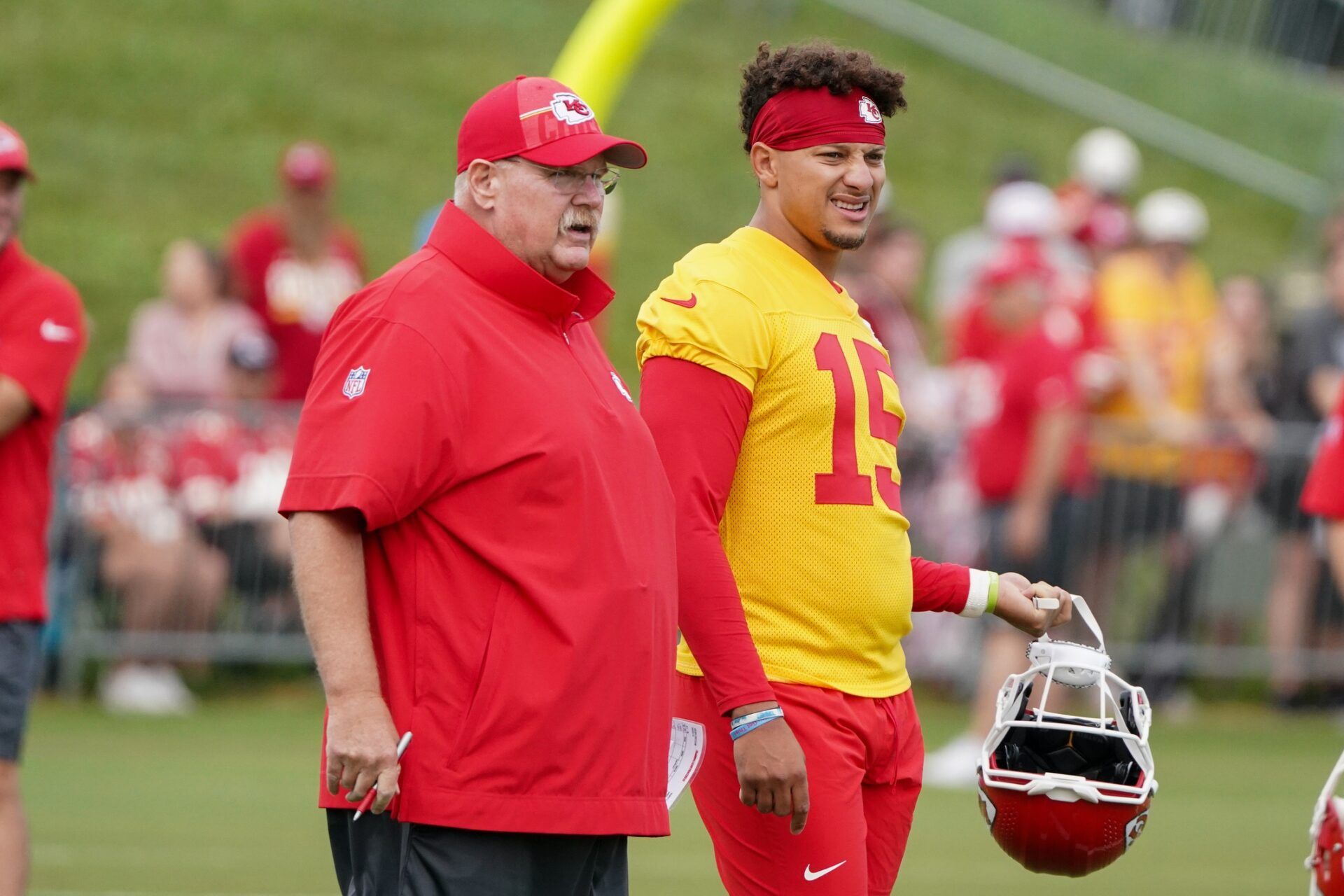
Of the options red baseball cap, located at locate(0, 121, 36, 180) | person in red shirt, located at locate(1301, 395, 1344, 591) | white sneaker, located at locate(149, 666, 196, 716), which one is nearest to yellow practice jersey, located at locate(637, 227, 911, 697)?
person in red shirt, located at locate(1301, 395, 1344, 591)

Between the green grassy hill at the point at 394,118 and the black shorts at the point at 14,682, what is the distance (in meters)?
12.7

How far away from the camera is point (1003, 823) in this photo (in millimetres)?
4496

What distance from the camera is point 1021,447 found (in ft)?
35.9

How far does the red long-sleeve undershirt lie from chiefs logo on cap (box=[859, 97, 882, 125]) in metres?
0.70

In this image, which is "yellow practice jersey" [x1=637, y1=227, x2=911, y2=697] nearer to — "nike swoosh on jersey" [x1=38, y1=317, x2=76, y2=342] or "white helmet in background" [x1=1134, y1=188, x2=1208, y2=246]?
"nike swoosh on jersey" [x1=38, y1=317, x2=76, y2=342]

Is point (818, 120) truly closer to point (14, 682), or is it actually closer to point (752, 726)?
point (752, 726)

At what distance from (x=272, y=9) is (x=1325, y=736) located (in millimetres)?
16101

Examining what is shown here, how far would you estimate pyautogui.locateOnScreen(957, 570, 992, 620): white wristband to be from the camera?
15.8 feet

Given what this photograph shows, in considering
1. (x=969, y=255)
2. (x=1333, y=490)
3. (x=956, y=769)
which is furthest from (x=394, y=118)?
(x=1333, y=490)

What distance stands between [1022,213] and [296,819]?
491cm

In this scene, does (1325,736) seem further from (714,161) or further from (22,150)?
(714,161)

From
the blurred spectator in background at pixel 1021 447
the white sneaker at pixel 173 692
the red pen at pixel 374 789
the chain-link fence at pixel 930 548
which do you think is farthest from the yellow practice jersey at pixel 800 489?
the white sneaker at pixel 173 692

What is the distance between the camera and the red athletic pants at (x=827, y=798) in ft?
14.6

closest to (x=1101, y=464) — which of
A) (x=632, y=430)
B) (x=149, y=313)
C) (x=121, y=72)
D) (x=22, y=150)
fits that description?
(x=149, y=313)
